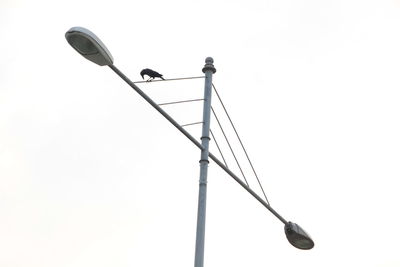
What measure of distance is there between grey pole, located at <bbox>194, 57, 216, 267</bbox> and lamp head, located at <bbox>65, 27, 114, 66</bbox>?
1.63 m

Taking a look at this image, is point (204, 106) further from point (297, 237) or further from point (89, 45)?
point (297, 237)

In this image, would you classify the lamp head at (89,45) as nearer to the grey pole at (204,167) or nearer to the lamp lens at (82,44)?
the lamp lens at (82,44)

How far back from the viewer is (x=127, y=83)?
8.50 m

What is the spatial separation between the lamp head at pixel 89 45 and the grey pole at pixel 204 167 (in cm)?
163

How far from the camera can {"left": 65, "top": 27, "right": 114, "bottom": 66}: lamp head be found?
8.07 metres

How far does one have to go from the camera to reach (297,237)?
417 inches

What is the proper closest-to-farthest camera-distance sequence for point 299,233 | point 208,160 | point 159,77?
point 208,160 < point 159,77 < point 299,233

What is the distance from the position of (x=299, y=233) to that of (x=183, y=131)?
292 centimetres

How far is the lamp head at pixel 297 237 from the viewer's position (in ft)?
34.5

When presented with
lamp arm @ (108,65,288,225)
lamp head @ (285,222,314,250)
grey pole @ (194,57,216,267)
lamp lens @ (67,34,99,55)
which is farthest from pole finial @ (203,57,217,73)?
lamp head @ (285,222,314,250)

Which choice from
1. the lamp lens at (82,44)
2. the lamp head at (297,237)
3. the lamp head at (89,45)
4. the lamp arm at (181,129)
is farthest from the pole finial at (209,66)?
the lamp head at (297,237)

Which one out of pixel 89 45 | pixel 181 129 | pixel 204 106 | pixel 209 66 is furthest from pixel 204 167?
pixel 89 45

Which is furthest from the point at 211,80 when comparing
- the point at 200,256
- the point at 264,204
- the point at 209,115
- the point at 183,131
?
the point at 200,256

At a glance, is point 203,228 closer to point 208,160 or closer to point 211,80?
point 208,160
